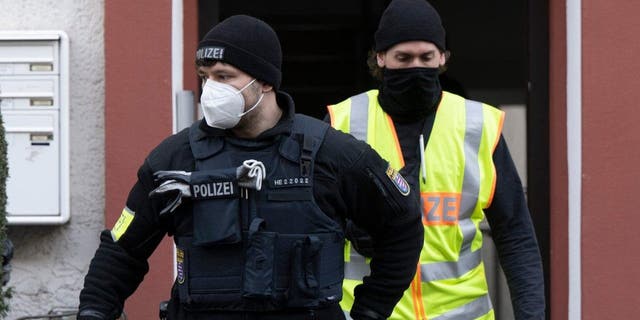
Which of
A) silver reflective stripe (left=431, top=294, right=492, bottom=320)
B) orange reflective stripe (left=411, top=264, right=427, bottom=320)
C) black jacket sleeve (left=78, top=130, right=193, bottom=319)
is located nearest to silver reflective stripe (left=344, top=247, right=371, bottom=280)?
orange reflective stripe (left=411, top=264, right=427, bottom=320)

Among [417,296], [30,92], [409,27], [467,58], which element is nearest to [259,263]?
[417,296]

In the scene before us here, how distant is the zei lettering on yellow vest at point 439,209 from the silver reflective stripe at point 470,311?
0.82 ft

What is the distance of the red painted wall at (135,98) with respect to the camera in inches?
216

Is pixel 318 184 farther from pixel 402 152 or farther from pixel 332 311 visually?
pixel 402 152

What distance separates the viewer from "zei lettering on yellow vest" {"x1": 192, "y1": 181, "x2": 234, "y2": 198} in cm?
321

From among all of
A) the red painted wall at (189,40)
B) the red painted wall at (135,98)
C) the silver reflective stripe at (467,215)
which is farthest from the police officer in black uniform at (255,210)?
the red painted wall at (189,40)

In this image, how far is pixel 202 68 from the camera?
3.40 m

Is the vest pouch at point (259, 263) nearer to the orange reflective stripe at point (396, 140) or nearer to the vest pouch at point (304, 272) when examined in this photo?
the vest pouch at point (304, 272)

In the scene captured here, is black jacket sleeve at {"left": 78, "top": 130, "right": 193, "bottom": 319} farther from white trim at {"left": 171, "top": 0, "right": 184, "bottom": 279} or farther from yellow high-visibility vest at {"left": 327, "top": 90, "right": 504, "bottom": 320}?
white trim at {"left": 171, "top": 0, "right": 184, "bottom": 279}

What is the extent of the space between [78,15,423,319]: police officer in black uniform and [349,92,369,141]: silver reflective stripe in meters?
0.41

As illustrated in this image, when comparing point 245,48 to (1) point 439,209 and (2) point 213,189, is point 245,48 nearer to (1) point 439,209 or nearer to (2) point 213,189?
(2) point 213,189

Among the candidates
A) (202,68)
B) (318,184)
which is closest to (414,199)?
(318,184)

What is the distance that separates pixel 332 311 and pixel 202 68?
0.70 m

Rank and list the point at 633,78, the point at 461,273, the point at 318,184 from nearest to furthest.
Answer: the point at 318,184 → the point at 461,273 → the point at 633,78
